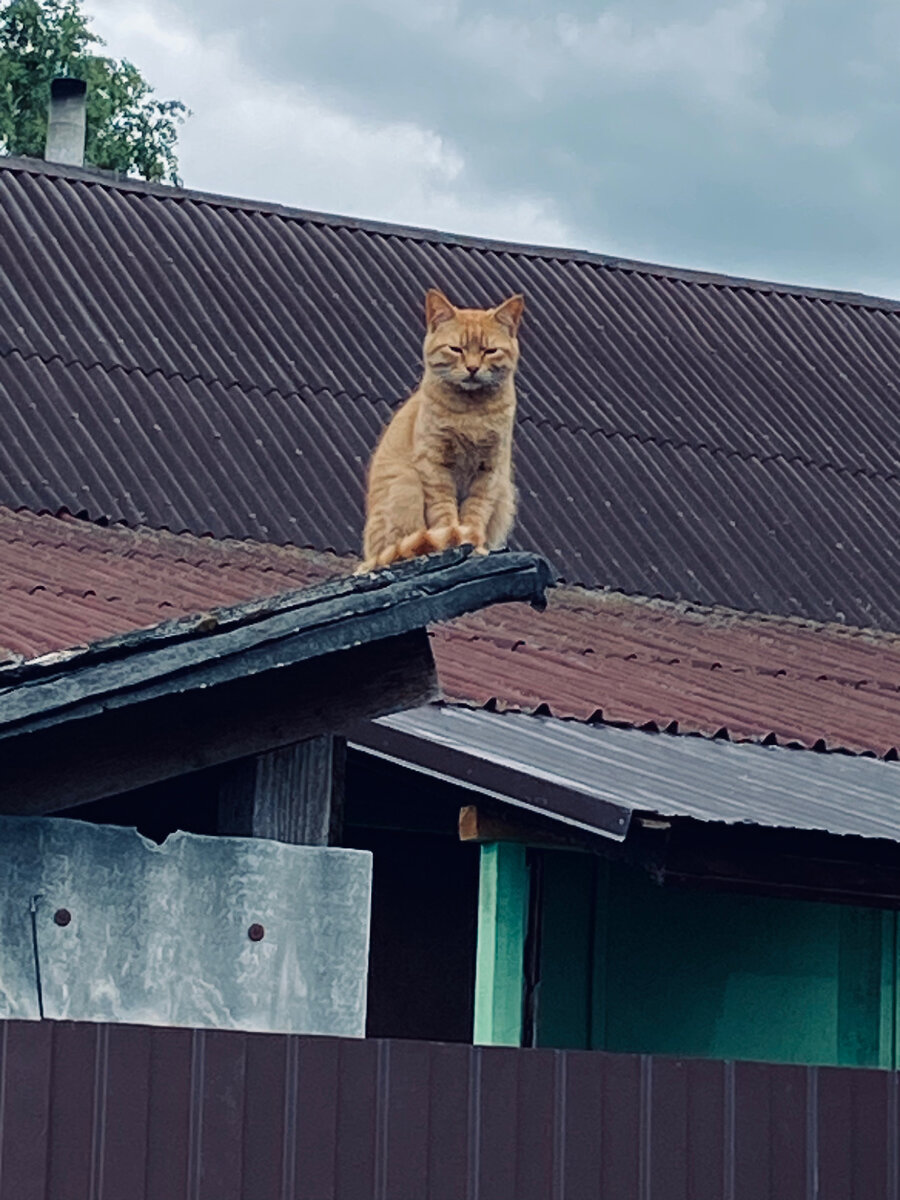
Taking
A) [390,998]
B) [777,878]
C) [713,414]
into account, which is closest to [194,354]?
[713,414]

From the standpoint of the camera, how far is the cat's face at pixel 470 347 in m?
10.7

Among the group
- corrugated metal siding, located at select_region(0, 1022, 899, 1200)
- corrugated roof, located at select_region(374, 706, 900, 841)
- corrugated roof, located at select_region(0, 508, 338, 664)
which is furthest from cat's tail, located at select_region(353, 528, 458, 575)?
corrugated metal siding, located at select_region(0, 1022, 899, 1200)

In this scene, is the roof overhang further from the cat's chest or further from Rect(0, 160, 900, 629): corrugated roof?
Rect(0, 160, 900, 629): corrugated roof

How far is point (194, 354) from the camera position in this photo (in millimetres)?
14203

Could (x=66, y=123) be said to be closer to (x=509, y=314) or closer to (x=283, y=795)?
(x=509, y=314)

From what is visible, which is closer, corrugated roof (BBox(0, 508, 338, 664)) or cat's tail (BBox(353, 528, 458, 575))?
corrugated roof (BBox(0, 508, 338, 664))

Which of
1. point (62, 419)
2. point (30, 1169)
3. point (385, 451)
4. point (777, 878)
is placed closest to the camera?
point (30, 1169)

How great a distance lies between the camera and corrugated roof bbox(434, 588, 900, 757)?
30.9 feet

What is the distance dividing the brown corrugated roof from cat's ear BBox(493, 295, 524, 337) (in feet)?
4.25

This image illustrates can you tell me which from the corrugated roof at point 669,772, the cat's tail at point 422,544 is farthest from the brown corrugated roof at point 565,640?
the cat's tail at point 422,544

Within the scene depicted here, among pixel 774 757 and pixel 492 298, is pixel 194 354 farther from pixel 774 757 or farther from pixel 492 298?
pixel 774 757

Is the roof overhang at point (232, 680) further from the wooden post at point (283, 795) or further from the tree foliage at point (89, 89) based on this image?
the tree foliage at point (89, 89)

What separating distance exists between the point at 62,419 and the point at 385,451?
2677 mm

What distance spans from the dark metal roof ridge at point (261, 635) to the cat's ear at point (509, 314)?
5265 mm
